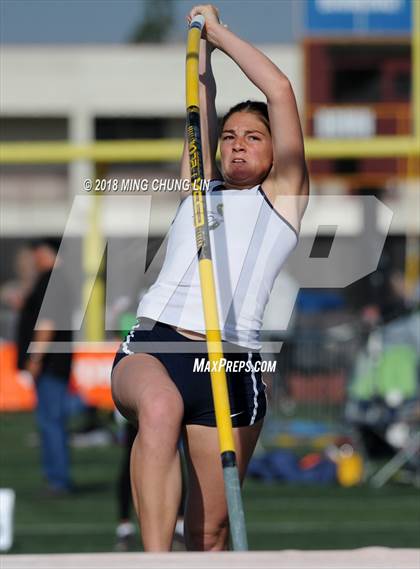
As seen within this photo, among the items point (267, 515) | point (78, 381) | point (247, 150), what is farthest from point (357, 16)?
point (247, 150)

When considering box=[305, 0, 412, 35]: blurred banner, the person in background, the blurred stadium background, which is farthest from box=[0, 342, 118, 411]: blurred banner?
box=[305, 0, 412, 35]: blurred banner

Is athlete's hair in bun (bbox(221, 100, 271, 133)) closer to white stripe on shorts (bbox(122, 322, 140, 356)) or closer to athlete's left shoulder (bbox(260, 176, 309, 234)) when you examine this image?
athlete's left shoulder (bbox(260, 176, 309, 234))

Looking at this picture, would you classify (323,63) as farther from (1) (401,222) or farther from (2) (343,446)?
(2) (343,446)

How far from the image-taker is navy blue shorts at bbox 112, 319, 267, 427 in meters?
4.15

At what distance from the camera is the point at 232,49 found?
4.24m

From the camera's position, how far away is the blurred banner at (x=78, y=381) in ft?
44.9

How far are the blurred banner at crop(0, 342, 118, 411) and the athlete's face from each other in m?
8.44

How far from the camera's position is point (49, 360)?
9.29m

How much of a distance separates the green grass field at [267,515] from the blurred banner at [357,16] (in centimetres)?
1193

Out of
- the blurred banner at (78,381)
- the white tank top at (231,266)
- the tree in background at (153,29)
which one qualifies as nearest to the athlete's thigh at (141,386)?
the white tank top at (231,266)

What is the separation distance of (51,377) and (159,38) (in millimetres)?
38098

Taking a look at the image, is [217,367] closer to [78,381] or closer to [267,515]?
[267,515]

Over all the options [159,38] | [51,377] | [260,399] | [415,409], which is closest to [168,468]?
[260,399]

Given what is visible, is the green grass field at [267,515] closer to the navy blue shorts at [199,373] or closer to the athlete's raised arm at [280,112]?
the navy blue shorts at [199,373]
